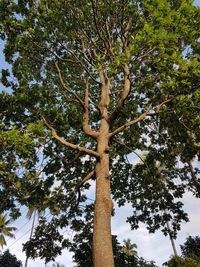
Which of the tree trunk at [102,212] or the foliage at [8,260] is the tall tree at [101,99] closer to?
the tree trunk at [102,212]

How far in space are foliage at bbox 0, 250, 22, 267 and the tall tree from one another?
54.4 m

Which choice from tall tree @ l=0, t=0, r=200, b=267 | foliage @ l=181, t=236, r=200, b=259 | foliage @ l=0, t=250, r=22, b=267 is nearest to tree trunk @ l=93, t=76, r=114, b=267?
tall tree @ l=0, t=0, r=200, b=267

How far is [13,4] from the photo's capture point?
1296 cm

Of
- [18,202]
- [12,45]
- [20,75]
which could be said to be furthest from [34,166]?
[12,45]

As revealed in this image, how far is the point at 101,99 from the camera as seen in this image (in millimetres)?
12625

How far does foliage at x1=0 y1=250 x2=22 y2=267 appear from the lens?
206 feet

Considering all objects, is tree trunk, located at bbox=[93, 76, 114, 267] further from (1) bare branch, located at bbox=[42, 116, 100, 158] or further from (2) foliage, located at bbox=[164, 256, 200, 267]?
(2) foliage, located at bbox=[164, 256, 200, 267]

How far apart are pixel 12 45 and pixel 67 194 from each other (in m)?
6.42

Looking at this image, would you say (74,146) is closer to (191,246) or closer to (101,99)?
(101,99)

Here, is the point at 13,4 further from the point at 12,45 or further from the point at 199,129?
the point at 199,129

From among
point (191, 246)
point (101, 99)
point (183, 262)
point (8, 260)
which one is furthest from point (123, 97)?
point (8, 260)

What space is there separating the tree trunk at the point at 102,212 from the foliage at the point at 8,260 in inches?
2341

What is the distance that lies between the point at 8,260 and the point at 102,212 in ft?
203

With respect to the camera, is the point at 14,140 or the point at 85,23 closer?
the point at 14,140
